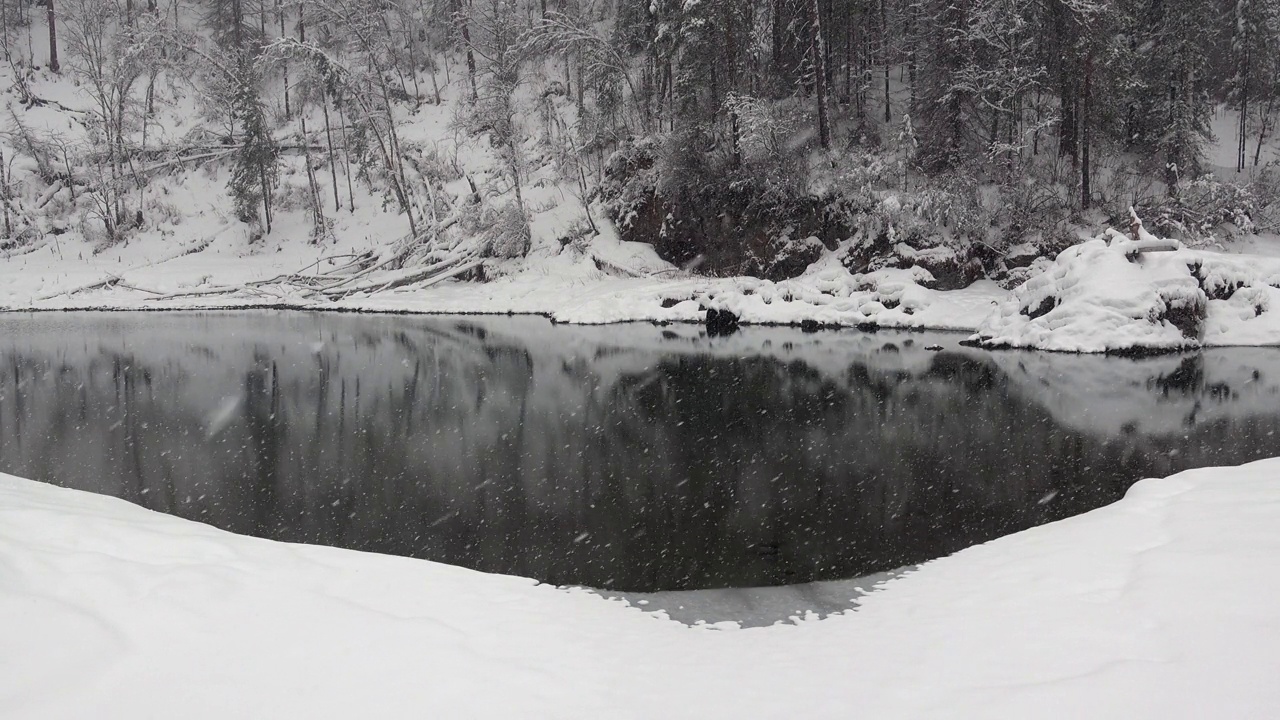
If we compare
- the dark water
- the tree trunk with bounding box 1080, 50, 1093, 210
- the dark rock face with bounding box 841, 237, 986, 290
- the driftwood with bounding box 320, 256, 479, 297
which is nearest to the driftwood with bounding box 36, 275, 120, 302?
the driftwood with bounding box 320, 256, 479, 297

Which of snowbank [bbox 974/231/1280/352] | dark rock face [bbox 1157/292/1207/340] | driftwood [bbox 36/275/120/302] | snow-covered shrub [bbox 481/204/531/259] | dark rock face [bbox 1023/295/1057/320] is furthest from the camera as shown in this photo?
driftwood [bbox 36/275/120/302]

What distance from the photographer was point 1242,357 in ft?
55.1

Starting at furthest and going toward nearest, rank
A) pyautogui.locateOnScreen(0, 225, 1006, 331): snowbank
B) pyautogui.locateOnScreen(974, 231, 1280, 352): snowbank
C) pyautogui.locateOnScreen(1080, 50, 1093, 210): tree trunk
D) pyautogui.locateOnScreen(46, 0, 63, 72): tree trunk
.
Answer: pyautogui.locateOnScreen(46, 0, 63, 72): tree trunk → pyautogui.locateOnScreen(1080, 50, 1093, 210): tree trunk → pyautogui.locateOnScreen(0, 225, 1006, 331): snowbank → pyautogui.locateOnScreen(974, 231, 1280, 352): snowbank

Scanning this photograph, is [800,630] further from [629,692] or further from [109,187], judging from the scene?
[109,187]

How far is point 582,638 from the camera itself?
508 centimetres

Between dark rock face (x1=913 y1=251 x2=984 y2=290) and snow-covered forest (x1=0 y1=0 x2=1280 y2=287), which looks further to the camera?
snow-covered forest (x1=0 y1=0 x2=1280 y2=287)

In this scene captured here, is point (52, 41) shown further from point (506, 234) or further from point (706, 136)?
point (706, 136)

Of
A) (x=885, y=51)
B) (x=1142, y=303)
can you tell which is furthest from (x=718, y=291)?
(x=885, y=51)

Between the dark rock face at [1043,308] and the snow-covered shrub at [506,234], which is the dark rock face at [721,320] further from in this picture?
the snow-covered shrub at [506,234]

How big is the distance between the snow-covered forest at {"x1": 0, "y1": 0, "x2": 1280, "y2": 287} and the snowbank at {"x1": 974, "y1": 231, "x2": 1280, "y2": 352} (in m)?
5.12

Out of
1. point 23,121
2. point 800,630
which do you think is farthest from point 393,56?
point 800,630

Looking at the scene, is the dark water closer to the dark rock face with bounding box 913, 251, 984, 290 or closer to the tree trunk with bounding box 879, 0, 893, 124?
the dark rock face with bounding box 913, 251, 984, 290

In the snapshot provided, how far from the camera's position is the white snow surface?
11.6 feet

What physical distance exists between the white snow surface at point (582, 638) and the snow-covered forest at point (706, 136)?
20237mm
